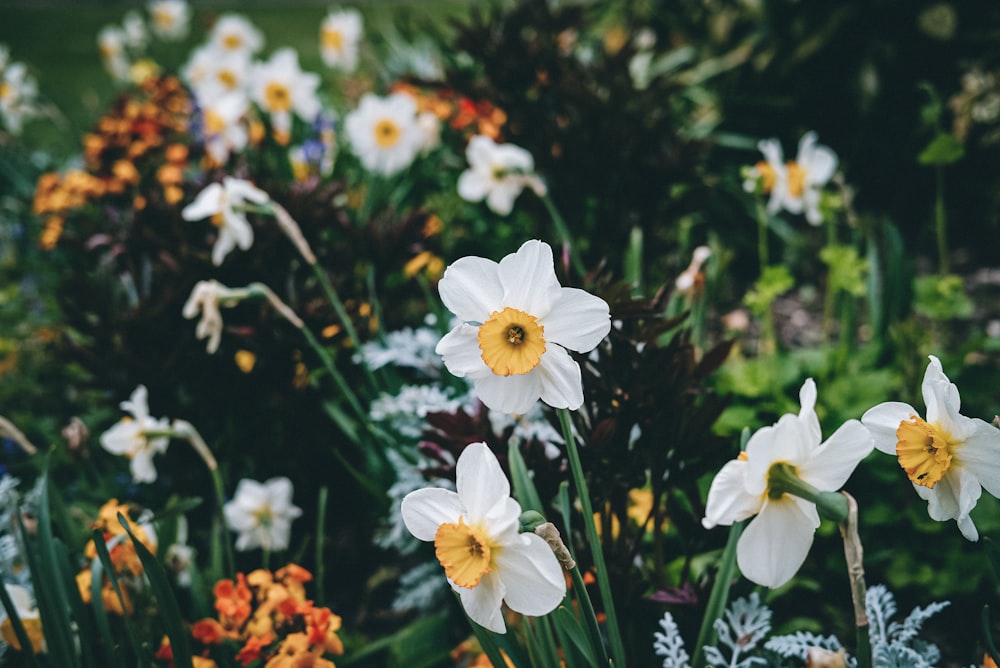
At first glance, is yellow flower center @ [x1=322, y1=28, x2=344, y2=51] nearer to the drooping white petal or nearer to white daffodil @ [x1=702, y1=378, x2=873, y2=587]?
the drooping white petal

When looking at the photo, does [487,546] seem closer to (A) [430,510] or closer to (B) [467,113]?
(A) [430,510]

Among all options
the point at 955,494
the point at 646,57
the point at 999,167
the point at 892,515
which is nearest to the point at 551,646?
the point at 955,494

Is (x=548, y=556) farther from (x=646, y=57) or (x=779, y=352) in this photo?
(x=646, y=57)

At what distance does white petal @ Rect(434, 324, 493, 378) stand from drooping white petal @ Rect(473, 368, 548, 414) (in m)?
0.01

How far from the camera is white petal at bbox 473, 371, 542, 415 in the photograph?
0.86 metres

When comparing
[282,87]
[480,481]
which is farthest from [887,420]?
[282,87]

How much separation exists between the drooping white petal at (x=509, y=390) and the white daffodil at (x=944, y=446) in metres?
0.40

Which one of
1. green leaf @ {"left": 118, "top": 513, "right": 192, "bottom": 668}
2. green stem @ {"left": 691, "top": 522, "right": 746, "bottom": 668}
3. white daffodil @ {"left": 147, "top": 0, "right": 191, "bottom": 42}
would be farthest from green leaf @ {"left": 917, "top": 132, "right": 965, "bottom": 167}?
white daffodil @ {"left": 147, "top": 0, "right": 191, "bottom": 42}

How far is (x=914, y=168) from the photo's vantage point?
108 inches

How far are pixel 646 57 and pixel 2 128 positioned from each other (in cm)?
375

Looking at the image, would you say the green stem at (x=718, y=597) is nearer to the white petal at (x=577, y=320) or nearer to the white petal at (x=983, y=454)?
the white petal at (x=983, y=454)

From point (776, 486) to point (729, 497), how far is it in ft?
0.17

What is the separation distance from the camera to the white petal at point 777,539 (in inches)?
32.0

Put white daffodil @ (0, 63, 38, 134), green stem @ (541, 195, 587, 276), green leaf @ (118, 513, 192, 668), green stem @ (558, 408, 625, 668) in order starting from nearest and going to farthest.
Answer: green stem @ (558, 408, 625, 668)
green leaf @ (118, 513, 192, 668)
green stem @ (541, 195, 587, 276)
white daffodil @ (0, 63, 38, 134)
